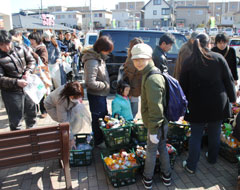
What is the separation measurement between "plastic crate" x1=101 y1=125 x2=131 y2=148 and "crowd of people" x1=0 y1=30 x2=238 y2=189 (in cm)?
42

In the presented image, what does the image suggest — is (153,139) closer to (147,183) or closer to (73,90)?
(147,183)

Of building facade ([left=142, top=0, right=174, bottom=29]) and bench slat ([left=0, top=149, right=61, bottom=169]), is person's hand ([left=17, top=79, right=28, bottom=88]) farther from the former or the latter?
building facade ([left=142, top=0, right=174, bottom=29])

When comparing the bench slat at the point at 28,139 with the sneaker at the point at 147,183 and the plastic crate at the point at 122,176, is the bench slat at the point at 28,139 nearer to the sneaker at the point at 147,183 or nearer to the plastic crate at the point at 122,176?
the plastic crate at the point at 122,176

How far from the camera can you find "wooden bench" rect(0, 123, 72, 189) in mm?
2277

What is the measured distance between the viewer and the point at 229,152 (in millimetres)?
3293

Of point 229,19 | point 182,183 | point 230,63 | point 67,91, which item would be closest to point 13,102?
point 67,91

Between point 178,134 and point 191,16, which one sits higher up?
point 191,16

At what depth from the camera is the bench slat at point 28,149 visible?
2283mm

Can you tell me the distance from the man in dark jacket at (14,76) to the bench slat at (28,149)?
3.69 ft

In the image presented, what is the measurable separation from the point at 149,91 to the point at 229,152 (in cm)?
191

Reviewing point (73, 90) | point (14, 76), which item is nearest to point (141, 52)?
point (73, 90)

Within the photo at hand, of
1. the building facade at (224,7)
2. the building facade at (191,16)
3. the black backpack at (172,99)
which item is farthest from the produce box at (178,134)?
the building facade at (224,7)

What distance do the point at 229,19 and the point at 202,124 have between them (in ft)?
231

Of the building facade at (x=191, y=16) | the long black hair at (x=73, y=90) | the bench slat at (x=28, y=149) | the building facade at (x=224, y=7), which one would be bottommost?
the bench slat at (x=28, y=149)
